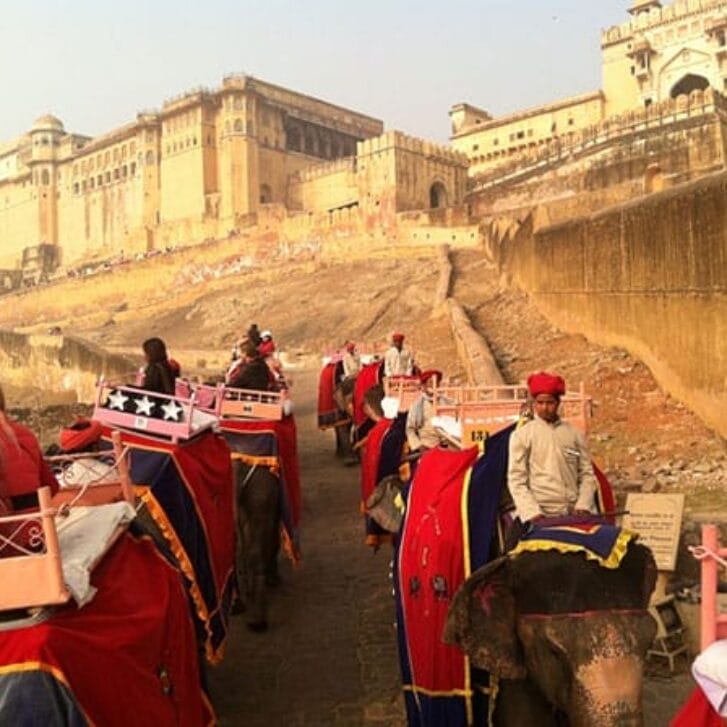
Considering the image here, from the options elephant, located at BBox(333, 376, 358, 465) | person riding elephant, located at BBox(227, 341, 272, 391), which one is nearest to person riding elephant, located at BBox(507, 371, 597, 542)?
person riding elephant, located at BBox(227, 341, 272, 391)

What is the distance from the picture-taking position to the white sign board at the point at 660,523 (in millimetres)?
5810

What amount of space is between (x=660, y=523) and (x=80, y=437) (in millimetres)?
3536

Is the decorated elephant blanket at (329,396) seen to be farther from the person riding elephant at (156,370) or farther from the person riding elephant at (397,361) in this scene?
the person riding elephant at (156,370)

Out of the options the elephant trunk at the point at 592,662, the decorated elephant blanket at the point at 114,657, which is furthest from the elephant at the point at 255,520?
the elephant trunk at the point at 592,662

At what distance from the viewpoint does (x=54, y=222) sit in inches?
3029

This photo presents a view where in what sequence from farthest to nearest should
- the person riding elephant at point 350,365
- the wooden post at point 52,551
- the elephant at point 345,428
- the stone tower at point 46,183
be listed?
the stone tower at point 46,183, the person riding elephant at point 350,365, the elephant at point 345,428, the wooden post at point 52,551

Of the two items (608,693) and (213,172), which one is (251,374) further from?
(213,172)

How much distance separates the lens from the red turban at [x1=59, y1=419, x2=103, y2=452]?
486cm

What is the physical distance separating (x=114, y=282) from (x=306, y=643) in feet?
175

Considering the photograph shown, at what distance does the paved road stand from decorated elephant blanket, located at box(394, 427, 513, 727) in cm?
88

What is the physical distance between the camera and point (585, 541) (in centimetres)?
349

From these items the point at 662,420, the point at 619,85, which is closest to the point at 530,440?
the point at 662,420

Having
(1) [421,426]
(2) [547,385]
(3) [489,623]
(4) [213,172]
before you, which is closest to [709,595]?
(3) [489,623]

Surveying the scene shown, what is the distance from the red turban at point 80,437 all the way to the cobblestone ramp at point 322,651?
1633mm
